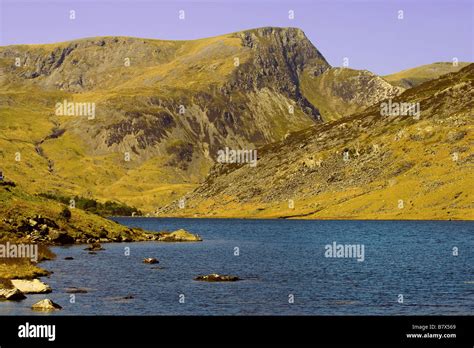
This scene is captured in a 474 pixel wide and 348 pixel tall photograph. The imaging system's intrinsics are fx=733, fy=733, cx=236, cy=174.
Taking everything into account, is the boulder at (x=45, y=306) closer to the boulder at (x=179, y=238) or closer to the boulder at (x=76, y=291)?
the boulder at (x=76, y=291)

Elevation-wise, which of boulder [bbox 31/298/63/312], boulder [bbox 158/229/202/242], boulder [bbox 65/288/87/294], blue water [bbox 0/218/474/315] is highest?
boulder [bbox 31/298/63/312]

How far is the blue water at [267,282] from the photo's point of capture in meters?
56.2

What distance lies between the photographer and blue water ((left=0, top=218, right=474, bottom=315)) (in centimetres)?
5619

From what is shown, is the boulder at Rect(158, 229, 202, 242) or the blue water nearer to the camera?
the blue water

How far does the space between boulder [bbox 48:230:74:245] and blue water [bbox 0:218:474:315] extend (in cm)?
375

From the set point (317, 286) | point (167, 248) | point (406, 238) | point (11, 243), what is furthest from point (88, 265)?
point (406, 238)

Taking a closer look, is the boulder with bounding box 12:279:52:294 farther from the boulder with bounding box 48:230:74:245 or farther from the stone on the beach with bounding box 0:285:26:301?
the boulder with bounding box 48:230:74:245

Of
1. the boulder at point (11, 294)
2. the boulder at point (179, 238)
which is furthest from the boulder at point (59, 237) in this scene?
the boulder at point (11, 294)

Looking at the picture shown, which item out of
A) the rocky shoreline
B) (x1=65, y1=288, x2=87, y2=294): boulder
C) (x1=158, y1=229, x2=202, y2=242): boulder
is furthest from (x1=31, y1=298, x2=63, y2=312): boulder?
(x1=158, y1=229, x2=202, y2=242): boulder

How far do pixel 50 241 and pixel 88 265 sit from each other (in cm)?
2998

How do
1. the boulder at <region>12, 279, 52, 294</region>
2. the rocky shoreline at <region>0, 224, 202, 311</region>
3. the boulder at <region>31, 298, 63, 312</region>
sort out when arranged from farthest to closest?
the boulder at <region>12, 279, 52, 294</region>, the rocky shoreline at <region>0, 224, 202, 311</region>, the boulder at <region>31, 298, 63, 312</region>

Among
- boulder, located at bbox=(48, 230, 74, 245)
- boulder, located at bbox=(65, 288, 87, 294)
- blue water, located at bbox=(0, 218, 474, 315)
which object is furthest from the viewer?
boulder, located at bbox=(48, 230, 74, 245)

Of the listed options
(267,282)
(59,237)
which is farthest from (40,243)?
(267,282)
